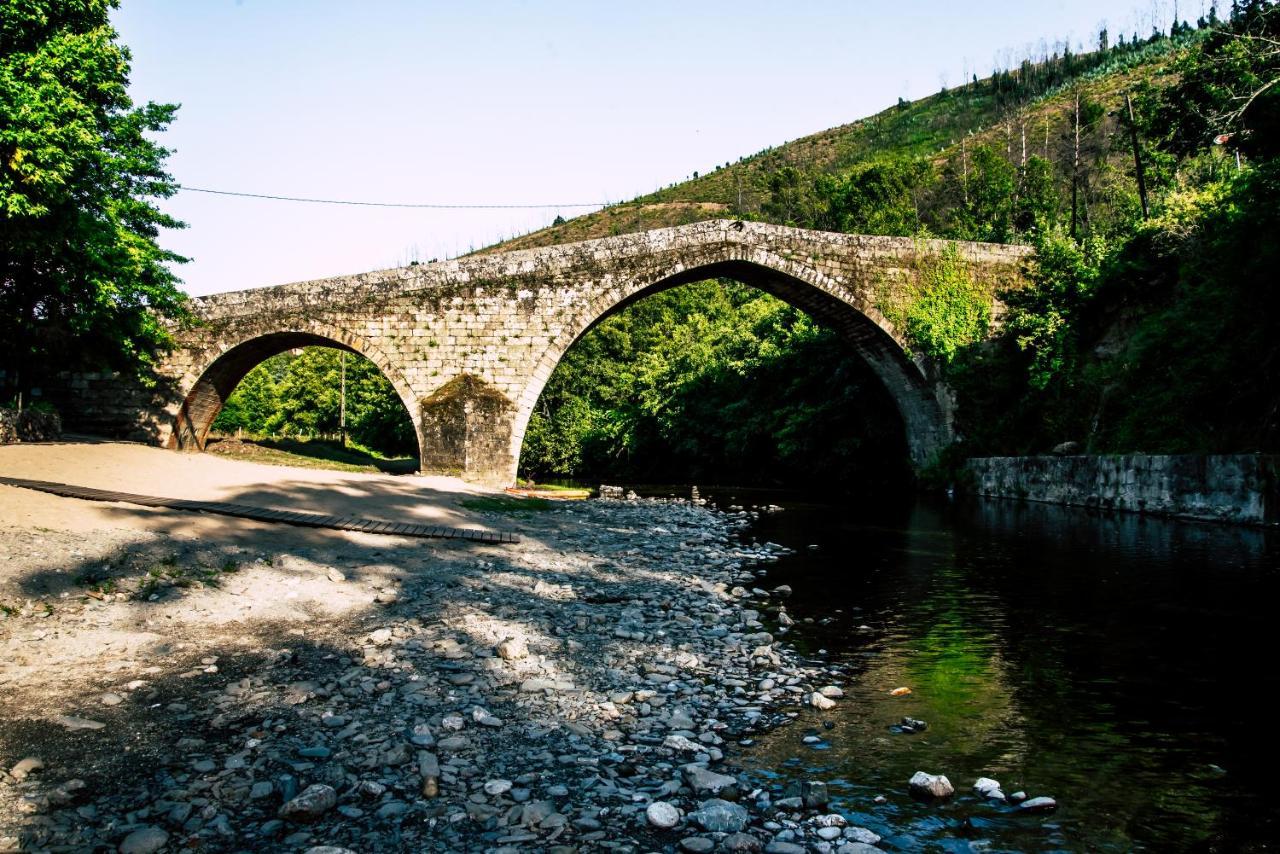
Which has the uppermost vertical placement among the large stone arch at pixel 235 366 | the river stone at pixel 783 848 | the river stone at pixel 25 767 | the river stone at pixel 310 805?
the large stone arch at pixel 235 366

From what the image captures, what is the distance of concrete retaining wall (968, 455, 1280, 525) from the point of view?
10.9m

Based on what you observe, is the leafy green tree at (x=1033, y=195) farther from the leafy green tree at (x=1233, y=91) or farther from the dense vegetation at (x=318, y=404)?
the dense vegetation at (x=318, y=404)

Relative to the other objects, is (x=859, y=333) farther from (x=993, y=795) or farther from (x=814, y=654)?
(x=993, y=795)

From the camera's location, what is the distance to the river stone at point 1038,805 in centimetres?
285

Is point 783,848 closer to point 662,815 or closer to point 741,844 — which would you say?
point 741,844

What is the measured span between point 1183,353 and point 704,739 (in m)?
15.1

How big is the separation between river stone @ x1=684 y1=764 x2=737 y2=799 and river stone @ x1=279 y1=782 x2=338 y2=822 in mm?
1314

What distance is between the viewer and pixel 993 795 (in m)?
2.96

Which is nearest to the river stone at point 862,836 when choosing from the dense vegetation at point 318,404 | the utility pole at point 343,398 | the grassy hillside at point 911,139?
the dense vegetation at point 318,404

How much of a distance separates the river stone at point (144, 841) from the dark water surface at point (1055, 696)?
2.12m

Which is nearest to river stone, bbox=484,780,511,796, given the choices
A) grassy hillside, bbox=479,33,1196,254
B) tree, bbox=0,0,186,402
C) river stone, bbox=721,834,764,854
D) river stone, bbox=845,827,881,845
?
river stone, bbox=721,834,764,854

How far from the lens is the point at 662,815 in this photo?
2717mm

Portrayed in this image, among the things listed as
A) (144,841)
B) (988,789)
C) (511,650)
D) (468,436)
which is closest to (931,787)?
(988,789)

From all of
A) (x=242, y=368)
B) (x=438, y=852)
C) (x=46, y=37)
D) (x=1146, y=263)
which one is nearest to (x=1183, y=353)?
(x=1146, y=263)
